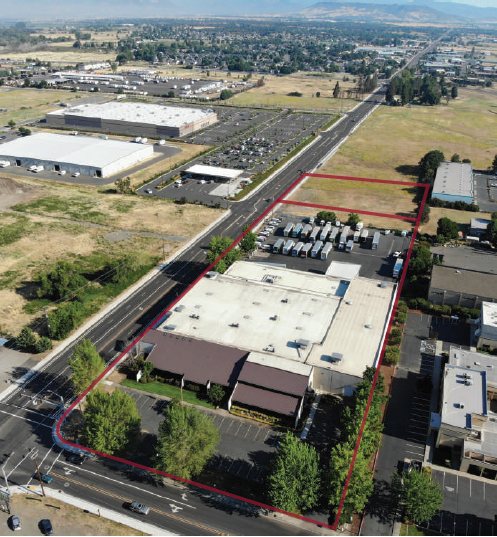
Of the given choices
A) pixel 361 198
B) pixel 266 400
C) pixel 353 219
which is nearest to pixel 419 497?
pixel 266 400

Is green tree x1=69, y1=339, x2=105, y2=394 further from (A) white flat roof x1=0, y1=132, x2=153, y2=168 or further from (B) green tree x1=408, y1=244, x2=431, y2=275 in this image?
(A) white flat roof x1=0, y1=132, x2=153, y2=168

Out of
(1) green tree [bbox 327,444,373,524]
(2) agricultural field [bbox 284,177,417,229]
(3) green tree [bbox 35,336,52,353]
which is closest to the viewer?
(1) green tree [bbox 327,444,373,524]

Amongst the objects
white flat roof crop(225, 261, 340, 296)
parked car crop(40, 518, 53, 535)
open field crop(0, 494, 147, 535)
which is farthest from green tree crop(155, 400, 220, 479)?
white flat roof crop(225, 261, 340, 296)

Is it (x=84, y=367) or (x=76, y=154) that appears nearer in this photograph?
(x=84, y=367)

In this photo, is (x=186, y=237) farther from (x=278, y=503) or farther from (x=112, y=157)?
(x=278, y=503)

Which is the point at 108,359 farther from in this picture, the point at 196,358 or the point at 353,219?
the point at 353,219

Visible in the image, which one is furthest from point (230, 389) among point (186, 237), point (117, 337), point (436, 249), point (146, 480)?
point (436, 249)
